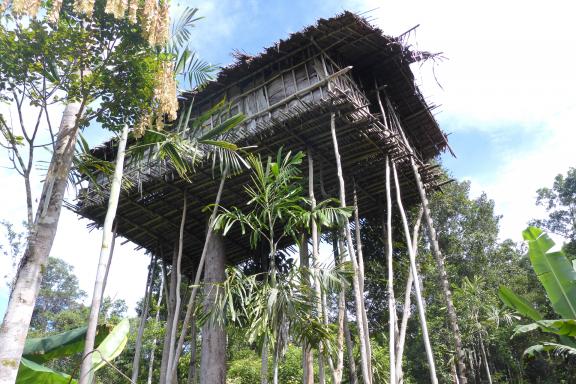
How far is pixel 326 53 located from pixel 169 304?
5956 mm

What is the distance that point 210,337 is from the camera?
969 centimetres

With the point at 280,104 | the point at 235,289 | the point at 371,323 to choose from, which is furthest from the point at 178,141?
the point at 371,323

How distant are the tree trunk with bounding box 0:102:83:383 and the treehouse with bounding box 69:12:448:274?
3791mm

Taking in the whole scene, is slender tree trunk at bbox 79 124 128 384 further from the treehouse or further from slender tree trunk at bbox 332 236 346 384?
the treehouse

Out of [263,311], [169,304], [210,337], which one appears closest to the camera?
[263,311]

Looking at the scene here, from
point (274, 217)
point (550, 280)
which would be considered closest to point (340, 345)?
point (274, 217)

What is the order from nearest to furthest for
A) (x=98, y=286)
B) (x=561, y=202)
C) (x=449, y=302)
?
(x=98, y=286) < (x=449, y=302) < (x=561, y=202)

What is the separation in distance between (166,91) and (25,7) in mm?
1352

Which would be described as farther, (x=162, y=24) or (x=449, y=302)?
(x=449, y=302)

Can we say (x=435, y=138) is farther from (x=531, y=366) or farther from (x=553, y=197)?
(x=553, y=197)

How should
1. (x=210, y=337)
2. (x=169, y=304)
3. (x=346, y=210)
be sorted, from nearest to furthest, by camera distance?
(x=346, y=210) < (x=210, y=337) < (x=169, y=304)

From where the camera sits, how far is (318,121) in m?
8.41

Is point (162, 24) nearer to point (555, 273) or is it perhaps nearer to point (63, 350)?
point (63, 350)

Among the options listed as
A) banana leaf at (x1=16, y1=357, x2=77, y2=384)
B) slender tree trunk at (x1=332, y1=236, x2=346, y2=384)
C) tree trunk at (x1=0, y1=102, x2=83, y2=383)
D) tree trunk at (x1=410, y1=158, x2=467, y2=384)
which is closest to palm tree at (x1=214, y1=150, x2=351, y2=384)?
slender tree trunk at (x1=332, y1=236, x2=346, y2=384)
